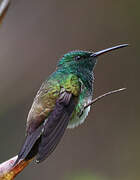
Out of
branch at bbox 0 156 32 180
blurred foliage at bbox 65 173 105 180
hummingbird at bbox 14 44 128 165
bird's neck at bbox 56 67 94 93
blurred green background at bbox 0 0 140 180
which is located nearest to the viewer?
branch at bbox 0 156 32 180

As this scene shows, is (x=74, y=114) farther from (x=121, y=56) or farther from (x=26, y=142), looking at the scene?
(x=121, y=56)

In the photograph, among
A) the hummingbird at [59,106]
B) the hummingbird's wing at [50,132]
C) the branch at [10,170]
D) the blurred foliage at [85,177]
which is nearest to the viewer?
the branch at [10,170]

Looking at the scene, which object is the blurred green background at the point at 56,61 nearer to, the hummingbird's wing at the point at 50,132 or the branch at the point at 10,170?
the hummingbird's wing at the point at 50,132

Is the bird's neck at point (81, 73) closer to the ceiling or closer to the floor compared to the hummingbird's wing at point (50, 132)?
closer to the ceiling

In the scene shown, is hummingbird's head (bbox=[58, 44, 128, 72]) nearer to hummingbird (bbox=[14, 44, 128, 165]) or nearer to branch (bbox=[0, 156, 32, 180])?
hummingbird (bbox=[14, 44, 128, 165])

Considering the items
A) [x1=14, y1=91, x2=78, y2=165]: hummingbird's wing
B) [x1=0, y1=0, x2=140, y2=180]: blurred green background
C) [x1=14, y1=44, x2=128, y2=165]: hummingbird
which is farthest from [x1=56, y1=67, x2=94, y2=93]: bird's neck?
[x1=0, y1=0, x2=140, y2=180]: blurred green background

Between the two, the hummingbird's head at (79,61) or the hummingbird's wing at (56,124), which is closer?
the hummingbird's wing at (56,124)

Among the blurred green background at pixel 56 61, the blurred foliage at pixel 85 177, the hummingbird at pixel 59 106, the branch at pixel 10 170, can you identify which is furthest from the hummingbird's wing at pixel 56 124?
the blurred green background at pixel 56 61
